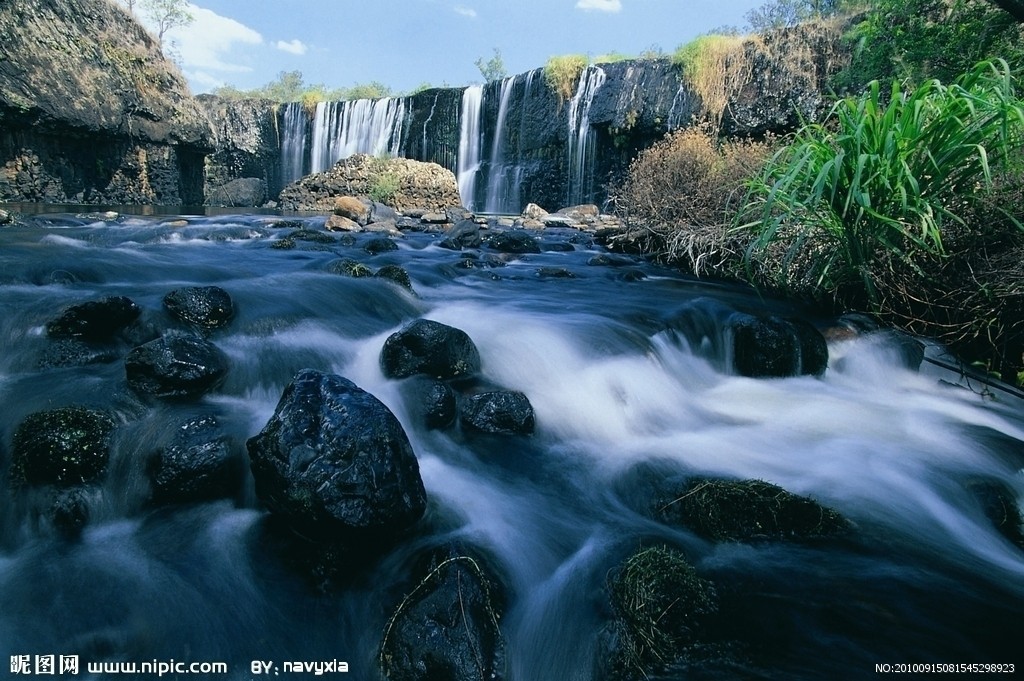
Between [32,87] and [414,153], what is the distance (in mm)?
12543

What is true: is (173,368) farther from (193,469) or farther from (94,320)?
(94,320)

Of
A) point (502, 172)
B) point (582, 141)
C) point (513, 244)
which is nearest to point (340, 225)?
point (513, 244)

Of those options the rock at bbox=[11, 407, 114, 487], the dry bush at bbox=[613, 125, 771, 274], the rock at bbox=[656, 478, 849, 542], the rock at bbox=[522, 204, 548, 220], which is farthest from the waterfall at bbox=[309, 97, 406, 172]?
the rock at bbox=[656, 478, 849, 542]

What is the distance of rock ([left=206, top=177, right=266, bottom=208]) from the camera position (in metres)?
23.4

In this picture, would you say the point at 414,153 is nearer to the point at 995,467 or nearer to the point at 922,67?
the point at 922,67

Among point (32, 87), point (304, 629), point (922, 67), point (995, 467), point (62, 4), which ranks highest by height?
point (62, 4)

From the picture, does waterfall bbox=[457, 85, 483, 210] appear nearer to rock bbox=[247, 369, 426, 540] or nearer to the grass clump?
the grass clump

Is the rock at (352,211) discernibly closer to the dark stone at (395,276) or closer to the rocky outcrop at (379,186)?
the rocky outcrop at (379,186)

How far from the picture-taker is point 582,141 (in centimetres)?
1927

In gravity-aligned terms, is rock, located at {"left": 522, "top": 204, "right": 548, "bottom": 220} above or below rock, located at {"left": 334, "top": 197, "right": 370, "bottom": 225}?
above

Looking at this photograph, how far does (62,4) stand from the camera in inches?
575

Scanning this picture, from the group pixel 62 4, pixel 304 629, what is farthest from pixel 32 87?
pixel 304 629

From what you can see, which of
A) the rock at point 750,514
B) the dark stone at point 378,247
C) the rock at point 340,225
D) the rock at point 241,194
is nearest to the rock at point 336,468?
the rock at point 750,514

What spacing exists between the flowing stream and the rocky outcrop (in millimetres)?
12345
